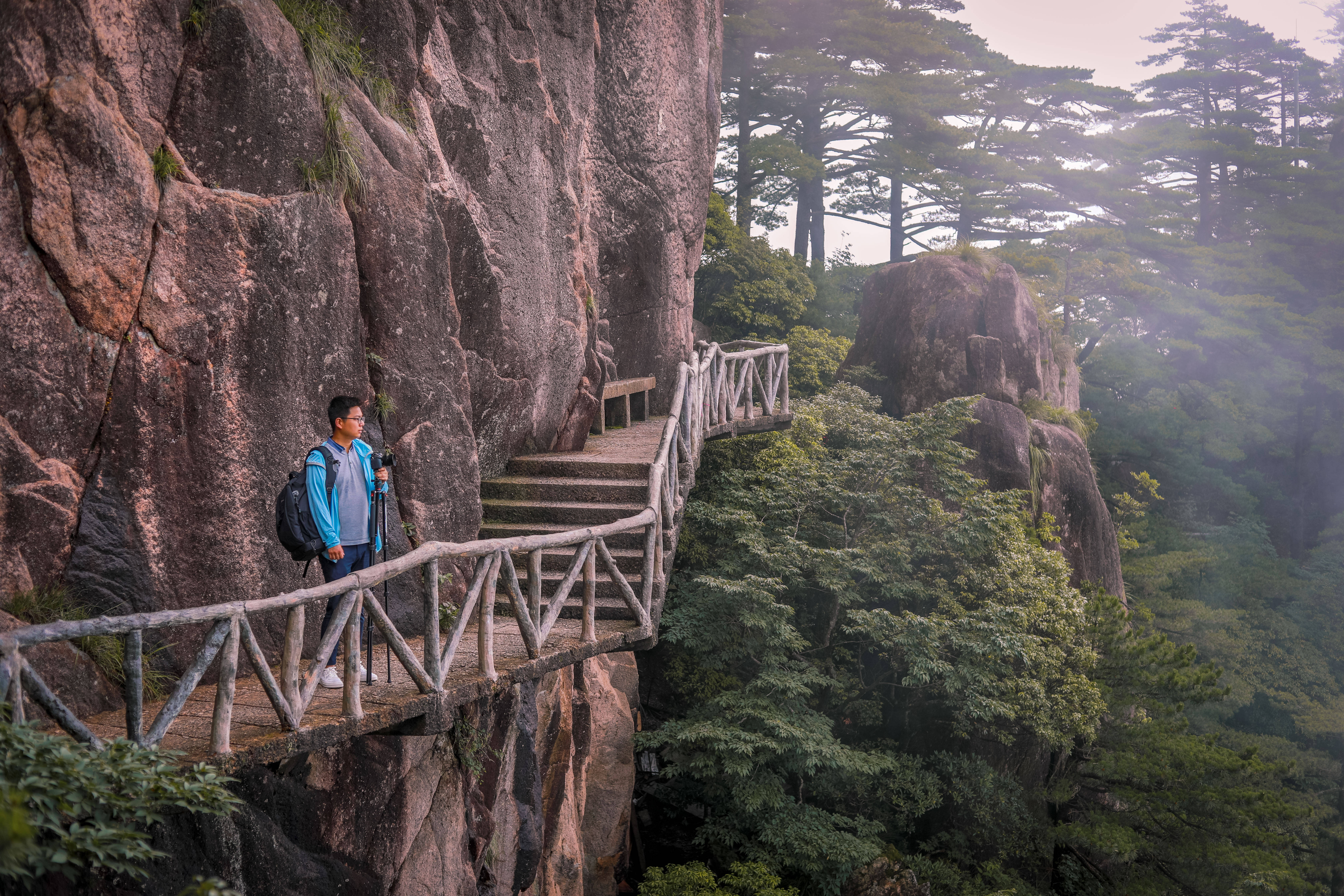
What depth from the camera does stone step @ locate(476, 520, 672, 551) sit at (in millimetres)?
8062

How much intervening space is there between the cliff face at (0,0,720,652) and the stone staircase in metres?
0.43

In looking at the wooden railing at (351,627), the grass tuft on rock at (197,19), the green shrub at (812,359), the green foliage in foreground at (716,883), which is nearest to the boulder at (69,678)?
the wooden railing at (351,627)

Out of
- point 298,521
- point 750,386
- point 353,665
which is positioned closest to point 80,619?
point 298,521

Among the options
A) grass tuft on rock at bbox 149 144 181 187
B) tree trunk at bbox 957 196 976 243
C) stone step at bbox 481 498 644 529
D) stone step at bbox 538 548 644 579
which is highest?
tree trunk at bbox 957 196 976 243

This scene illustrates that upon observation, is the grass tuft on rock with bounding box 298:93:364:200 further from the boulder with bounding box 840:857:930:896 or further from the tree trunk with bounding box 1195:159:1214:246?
the tree trunk with bounding box 1195:159:1214:246

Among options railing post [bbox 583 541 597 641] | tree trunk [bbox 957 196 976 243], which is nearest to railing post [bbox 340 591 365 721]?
railing post [bbox 583 541 597 641]

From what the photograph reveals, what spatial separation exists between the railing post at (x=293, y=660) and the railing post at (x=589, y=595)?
223 centimetres

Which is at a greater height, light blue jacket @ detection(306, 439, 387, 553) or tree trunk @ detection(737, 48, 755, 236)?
tree trunk @ detection(737, 48, 755, 236)

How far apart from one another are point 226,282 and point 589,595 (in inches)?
117

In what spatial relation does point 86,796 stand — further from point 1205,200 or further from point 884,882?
point 1205,200

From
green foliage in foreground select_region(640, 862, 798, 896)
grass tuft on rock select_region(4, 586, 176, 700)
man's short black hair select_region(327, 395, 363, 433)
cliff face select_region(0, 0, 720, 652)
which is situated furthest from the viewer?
green foliage in foreground select_region(640, 862, 798, 896)

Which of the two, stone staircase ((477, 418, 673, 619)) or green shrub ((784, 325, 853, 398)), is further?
green shrub ((784, 325, 853, 398))

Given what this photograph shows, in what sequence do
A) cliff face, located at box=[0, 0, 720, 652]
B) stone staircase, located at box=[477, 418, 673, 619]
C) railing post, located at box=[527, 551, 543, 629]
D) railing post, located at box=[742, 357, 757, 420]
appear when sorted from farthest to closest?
railing post, located at box=[742, 357, 757, 420] < stone staircase, located at box=[477, 418, 673, 619] < railing post, located at box=[527, 551, 543, 629] < cliff face, located at box=[0, 0, 720, 652]

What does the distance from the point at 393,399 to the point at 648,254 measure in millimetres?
7027
